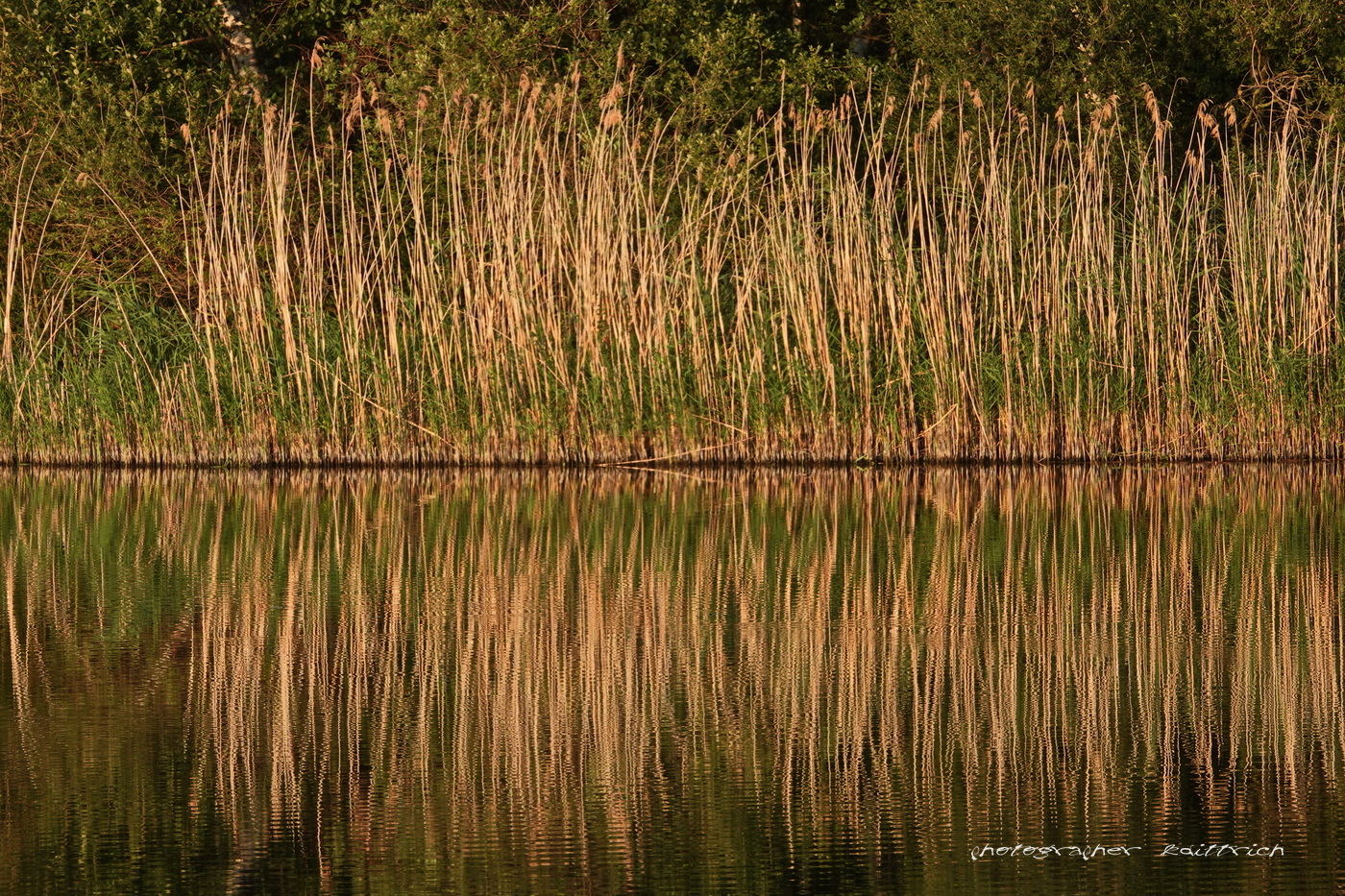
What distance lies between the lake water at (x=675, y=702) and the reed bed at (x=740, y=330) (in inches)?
80.5

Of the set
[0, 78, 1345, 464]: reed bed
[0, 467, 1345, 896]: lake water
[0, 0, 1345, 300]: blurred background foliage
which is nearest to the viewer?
[0, 467, 1345, 896]: lake water

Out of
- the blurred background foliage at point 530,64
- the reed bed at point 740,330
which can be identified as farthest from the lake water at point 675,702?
the blurred background foliage at point 530,64

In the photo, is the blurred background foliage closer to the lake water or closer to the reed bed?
the reed bed

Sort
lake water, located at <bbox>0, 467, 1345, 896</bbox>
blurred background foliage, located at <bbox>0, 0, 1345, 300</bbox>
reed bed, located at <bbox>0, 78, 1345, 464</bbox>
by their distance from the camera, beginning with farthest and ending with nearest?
blurred background foliage, located at <bbox>0, 0, 1345, 300</bbox>
reed bed, located at <bbox>0, 78, 1345, 464</bbox>
lake water, located at <bbox>0, 467, 1345, 896</bbox>

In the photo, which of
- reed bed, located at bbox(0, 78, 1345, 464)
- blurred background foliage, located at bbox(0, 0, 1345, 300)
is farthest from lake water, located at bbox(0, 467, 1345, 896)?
blurred background foliage, located at bbox(0, 0, 1345, 300)

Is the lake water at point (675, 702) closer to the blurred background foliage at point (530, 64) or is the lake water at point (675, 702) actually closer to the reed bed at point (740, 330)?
the reed bed at point (740, 330)

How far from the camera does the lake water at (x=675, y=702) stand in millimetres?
3840

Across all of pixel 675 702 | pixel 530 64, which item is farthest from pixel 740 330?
pixel 675 702

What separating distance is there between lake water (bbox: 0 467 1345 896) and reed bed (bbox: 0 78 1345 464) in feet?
6.71

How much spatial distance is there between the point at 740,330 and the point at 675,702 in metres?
5.80

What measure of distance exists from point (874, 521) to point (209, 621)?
3163mm

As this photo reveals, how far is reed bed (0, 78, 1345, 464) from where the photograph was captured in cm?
1067

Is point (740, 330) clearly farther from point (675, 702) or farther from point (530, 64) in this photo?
point (675, 702)

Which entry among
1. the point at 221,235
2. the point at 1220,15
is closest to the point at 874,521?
the point at 221,235
